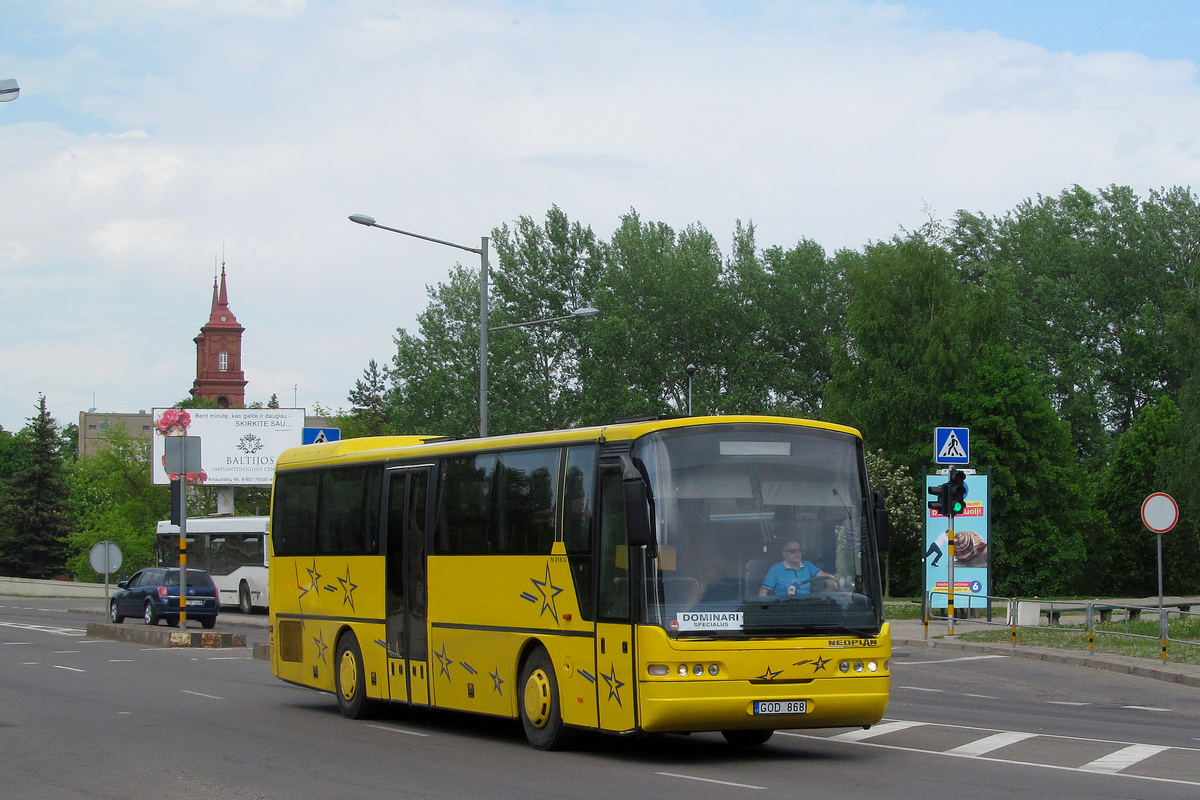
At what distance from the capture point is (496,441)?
14.0m

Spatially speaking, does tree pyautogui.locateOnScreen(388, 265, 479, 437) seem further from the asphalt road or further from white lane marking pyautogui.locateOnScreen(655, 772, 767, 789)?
white lane marking pyautogui.locateOnScreen(655, 772, 767, 789)

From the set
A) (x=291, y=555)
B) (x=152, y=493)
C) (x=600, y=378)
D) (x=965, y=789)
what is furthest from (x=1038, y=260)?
(x=965, y=789)

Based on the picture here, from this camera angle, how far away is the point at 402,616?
15039 millimetres

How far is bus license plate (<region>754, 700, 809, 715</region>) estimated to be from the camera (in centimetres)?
1123

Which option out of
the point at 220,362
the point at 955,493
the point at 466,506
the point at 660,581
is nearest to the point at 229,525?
the point at 955,493

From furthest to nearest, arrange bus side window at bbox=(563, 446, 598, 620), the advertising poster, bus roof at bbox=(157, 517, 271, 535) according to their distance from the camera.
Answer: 1. bus roof at bbox=(157, 517, 271, 535)
2. the advertising poster
3. bus side window at bbox=(563, 446, 598, 620)

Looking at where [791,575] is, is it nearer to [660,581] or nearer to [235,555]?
[660,581]

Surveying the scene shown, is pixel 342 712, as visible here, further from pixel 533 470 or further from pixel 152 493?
pixel 152 493

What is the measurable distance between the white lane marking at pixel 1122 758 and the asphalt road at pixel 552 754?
2cm

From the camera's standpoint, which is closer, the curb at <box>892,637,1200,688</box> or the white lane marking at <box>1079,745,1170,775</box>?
the white lane marking at <box>1079,745,1170,775</box>

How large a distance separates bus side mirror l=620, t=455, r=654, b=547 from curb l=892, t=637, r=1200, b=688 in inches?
515

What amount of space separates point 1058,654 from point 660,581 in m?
16.1

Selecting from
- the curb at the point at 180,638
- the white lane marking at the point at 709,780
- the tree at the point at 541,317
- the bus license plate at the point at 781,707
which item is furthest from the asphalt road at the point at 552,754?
the tree at the point at 541,317

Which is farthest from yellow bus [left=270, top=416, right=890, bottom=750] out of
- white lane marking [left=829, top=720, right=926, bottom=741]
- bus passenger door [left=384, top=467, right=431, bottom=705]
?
white lane marking [left=829, top=720, right=926, bottom=741]
